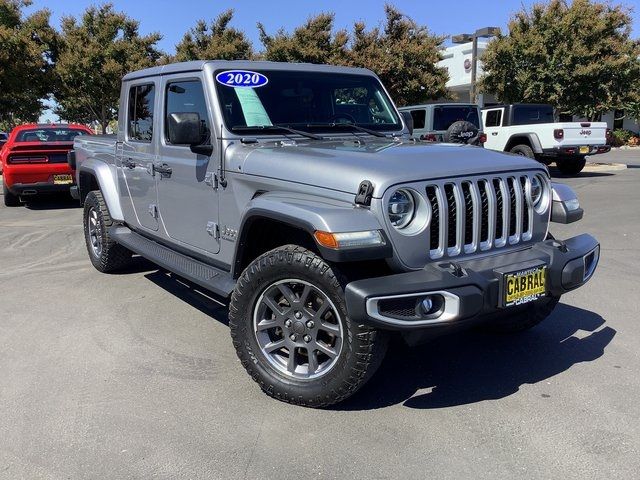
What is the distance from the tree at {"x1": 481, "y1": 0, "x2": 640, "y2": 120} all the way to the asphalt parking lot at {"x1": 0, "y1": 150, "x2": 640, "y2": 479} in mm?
16843

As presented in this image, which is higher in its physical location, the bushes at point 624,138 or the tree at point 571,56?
the tree at point 571,56

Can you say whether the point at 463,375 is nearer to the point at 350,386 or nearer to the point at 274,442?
the point at 350,386

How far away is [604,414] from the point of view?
323 cm

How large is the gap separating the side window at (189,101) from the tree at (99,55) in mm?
17090

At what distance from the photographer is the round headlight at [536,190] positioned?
370 centimetres

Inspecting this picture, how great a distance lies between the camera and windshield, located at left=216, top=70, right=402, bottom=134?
4.07 meters

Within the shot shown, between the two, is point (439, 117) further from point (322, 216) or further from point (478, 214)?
point (322, 216)

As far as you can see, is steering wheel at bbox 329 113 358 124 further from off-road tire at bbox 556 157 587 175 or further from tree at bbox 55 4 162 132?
tree at bbox 55 4 162 132

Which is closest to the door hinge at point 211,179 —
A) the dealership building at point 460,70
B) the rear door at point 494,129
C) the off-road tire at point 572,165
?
the rear door at point 494,129

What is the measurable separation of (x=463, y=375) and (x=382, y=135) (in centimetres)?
183

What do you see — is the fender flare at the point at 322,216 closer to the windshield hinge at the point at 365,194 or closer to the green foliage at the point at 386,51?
the windshield hinge at the point at 365,194

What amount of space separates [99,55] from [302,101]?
60.6 feet

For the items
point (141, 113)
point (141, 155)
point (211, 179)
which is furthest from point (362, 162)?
point (141, 113)

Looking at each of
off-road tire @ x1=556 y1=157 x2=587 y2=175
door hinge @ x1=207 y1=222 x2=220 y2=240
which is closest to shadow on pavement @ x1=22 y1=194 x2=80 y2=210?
door hinge @ x1=207 y1=222 x2=220 y2=240
